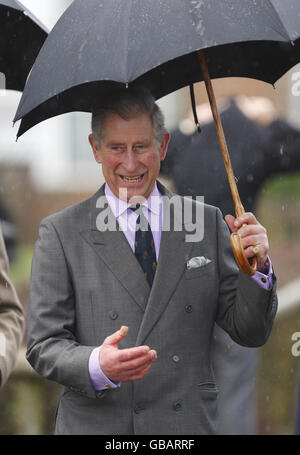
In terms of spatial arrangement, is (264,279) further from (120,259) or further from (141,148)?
(141,148)

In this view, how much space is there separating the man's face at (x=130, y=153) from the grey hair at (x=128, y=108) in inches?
0.8

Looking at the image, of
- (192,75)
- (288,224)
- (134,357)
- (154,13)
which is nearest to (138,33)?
(154,13)

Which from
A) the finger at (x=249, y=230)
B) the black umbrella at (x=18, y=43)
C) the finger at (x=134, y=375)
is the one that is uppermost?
the black umbrella at (x=18, y=43)

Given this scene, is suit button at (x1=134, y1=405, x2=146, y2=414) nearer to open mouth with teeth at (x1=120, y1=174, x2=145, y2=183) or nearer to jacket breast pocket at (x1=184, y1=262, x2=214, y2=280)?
jacket breast pocket at (x1=184, y1=262, x2=214, y2=280)

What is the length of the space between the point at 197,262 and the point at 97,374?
0.65 metres

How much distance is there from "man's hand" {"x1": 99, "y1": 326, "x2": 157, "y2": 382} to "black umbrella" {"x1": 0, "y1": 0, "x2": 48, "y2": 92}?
5.33 feet

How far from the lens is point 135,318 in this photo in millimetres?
3828

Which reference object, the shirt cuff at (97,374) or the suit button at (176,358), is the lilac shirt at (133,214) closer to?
the suit button at (176,358)

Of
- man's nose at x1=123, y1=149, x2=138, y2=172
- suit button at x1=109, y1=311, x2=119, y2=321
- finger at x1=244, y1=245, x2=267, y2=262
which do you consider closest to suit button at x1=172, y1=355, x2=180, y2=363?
suit button at x1=109, y1=311, x2=119, y2=321

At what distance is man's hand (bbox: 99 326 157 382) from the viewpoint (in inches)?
134

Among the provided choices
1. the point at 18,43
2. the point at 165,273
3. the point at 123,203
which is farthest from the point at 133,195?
the point at 18,43

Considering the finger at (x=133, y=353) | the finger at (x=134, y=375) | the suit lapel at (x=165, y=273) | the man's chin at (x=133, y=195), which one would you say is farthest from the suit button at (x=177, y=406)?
the man's chin at (x=133, y=195)

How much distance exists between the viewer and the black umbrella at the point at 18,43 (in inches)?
175

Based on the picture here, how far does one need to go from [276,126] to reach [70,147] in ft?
34.0
